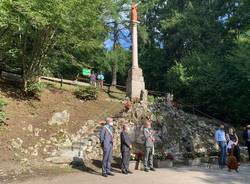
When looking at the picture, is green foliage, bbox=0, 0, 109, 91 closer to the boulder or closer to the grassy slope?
the grassy slope

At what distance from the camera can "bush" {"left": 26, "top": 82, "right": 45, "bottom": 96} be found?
21.7m

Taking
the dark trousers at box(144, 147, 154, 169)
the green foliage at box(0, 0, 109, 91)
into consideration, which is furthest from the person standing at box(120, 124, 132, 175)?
the green foliage at box(0, 0, 109, 91)

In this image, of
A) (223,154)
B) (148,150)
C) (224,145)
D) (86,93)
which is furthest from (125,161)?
(86,93)

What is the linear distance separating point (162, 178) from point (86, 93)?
11680 millimetres

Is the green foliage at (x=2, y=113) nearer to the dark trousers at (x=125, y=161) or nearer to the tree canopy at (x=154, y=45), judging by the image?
the tree canopy at (x=154, y=45)

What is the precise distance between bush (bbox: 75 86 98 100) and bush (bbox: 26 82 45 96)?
8.37 feet

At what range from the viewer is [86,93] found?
2434cm

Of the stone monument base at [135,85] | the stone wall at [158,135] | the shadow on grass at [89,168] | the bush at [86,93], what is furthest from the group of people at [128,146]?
the bush at [86,93]

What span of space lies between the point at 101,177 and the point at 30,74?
1022cm

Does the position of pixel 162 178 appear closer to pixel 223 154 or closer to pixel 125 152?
pixel 125 152

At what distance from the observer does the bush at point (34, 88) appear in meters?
21.7

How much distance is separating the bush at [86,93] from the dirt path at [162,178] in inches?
392

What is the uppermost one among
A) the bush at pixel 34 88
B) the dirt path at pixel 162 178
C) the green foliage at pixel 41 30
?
the green foliage at pixel 41 30

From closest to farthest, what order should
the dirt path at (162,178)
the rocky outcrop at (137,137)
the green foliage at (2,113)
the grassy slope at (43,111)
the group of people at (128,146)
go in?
the dirt path at (162,178) < the group of people at (128,146) < the rocky outcrop at (137,137) < the grassy slope at (43,111) < the green foliage at (2,113)
